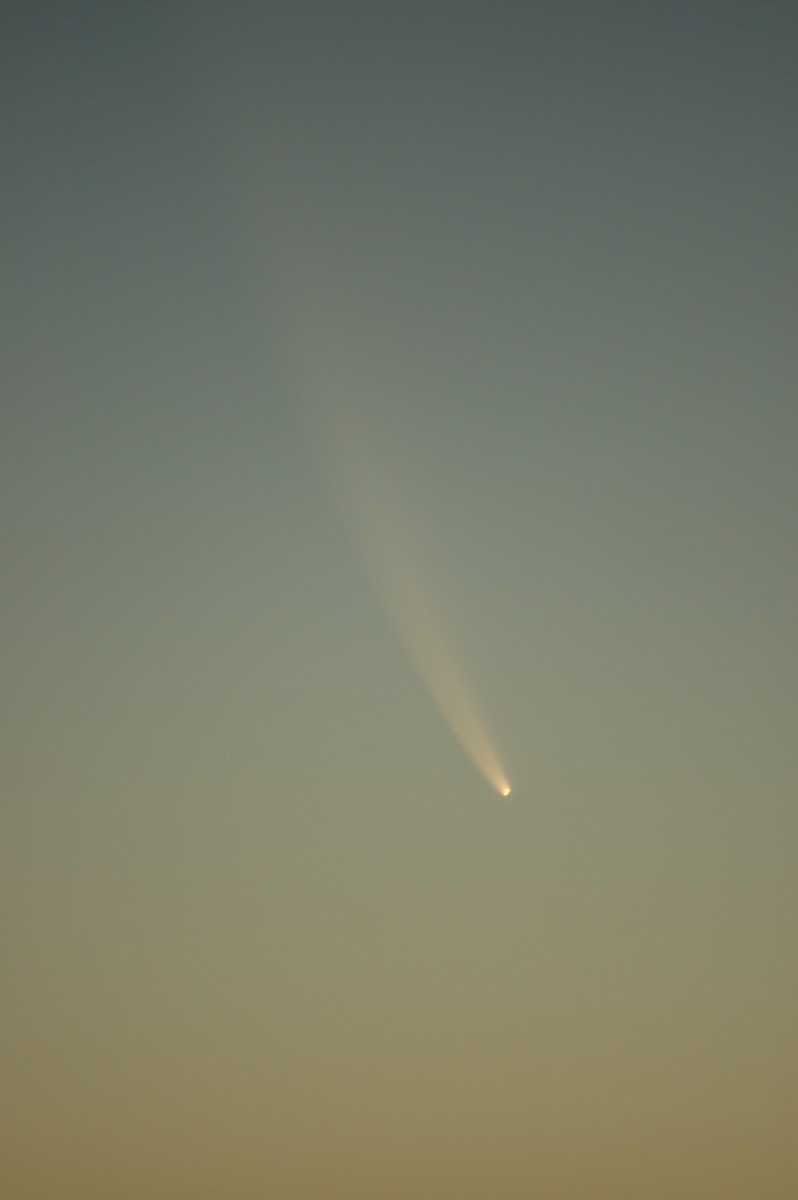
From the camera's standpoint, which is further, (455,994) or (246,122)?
(246,122)

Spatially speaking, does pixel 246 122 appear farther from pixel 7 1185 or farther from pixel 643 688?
pixel 7 1185

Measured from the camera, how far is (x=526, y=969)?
2135mm

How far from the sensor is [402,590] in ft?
7.41

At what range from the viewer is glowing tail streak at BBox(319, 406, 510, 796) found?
221cm

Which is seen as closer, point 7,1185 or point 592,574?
point 7,1185

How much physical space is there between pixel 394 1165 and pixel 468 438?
1.50m

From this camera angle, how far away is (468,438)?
231 centimetres

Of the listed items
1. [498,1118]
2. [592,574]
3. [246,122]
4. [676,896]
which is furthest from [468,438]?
[498,1118]

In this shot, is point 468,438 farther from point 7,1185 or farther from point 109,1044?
point 7,1185

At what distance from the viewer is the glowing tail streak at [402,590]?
7.25ft

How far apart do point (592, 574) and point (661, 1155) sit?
118 centimetres

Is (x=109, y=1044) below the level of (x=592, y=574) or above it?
below

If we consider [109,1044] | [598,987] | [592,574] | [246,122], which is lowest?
[598,987]

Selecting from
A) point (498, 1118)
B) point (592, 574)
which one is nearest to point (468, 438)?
point (592, 574)
